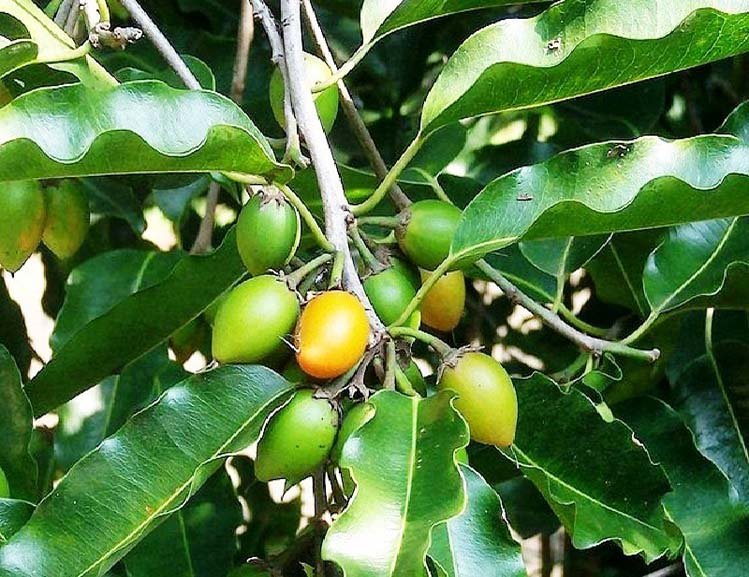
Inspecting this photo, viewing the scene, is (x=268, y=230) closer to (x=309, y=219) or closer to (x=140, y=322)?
(x=309, y=219)

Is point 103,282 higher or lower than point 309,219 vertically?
lower

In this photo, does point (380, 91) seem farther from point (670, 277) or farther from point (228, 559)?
point (228, 559)

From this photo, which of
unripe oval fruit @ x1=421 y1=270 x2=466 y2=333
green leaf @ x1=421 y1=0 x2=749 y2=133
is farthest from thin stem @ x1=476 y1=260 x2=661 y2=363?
→ green leaf @ x1=421 y1=0 x2=749 y2=133

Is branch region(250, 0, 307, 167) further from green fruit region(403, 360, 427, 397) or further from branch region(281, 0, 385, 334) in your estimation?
green fruit region(403, 360, 427, 397)

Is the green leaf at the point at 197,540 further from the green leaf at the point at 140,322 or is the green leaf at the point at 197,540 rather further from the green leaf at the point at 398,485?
the green leaf at the point at 398,485

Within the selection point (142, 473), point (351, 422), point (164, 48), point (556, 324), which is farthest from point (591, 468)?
point (164, 48)

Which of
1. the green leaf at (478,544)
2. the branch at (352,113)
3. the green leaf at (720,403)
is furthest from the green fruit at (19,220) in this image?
the green leaf at (720,403)
